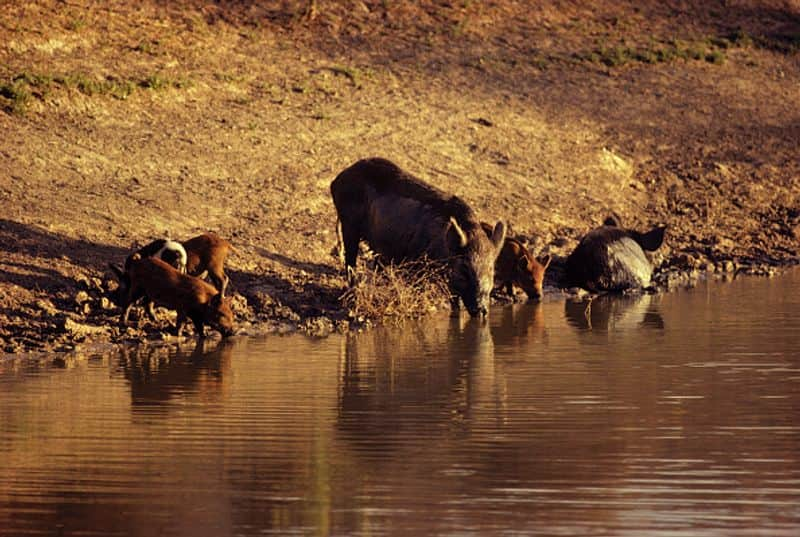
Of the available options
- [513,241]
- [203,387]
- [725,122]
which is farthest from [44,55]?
[203,387]

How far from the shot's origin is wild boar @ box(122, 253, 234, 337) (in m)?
14.4

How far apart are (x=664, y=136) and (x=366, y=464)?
17.9 meters

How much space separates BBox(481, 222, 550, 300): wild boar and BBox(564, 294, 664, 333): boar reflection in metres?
0.39

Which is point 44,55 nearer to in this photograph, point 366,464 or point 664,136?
point 664,136

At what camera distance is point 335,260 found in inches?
727

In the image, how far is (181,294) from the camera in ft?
47.1

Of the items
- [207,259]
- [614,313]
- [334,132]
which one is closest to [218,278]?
[207,259]

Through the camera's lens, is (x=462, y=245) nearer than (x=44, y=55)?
Yes

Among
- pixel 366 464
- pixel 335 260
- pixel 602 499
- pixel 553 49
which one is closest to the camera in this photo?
pixel 602 499

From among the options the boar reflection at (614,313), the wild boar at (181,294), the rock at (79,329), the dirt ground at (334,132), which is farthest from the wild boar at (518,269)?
Answer: the rock at (79,329)

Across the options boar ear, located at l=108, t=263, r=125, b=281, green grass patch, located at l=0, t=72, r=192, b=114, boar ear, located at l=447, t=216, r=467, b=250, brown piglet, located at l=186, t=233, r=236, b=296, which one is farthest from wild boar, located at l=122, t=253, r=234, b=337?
green grass patch, located at l=0, t=72, r=192, b=114

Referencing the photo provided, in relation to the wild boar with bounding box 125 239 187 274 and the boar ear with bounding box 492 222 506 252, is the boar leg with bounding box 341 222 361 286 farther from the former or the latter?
the wild boar with bounding box 125 239 187 274

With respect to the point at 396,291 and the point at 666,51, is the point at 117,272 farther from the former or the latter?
the point at 666,51

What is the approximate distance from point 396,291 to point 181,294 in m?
2.37
